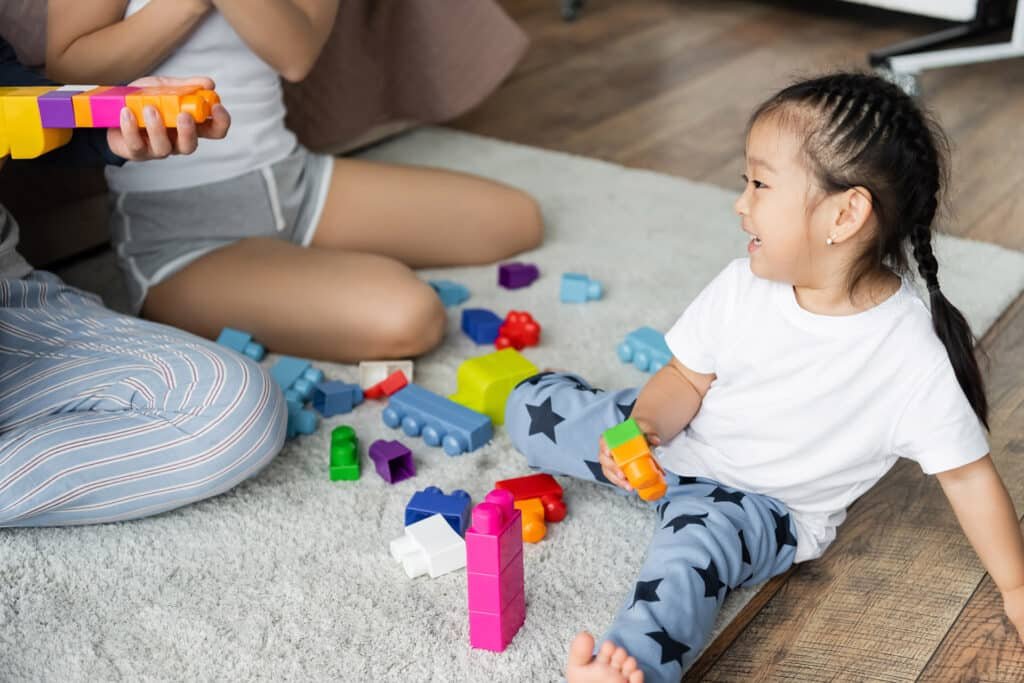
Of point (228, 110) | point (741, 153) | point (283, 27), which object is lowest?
point (741, 153)

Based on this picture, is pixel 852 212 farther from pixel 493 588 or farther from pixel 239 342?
pixel 239 342

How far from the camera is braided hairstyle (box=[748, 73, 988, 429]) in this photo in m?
0.92

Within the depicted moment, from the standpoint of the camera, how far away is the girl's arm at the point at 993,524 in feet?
3.13

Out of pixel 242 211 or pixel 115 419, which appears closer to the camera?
pixel 115 419

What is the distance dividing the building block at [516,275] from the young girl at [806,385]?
513 mm

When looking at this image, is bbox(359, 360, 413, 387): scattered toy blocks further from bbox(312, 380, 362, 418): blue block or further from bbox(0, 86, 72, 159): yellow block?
bbox(0, 86, 72, 159): yellow block

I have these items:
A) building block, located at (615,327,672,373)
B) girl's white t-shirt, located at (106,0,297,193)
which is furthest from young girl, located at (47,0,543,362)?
building block, located at (615,327,672,373)

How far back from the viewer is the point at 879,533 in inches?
44.6

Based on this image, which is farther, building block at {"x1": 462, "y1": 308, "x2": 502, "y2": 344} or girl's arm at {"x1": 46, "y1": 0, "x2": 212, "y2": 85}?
building block at {"x1": 462, "y1": 308, "x2": 502, "y2": 344}

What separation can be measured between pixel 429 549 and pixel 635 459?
0.23 meters

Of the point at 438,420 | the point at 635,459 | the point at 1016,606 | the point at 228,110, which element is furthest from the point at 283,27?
the point at 1016,606

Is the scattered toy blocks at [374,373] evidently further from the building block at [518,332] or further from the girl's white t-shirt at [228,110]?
the girl's white t-shirt at [228,110]

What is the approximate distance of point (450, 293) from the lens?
1550mm

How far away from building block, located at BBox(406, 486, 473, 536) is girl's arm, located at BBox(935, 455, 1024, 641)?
1.42 feet
